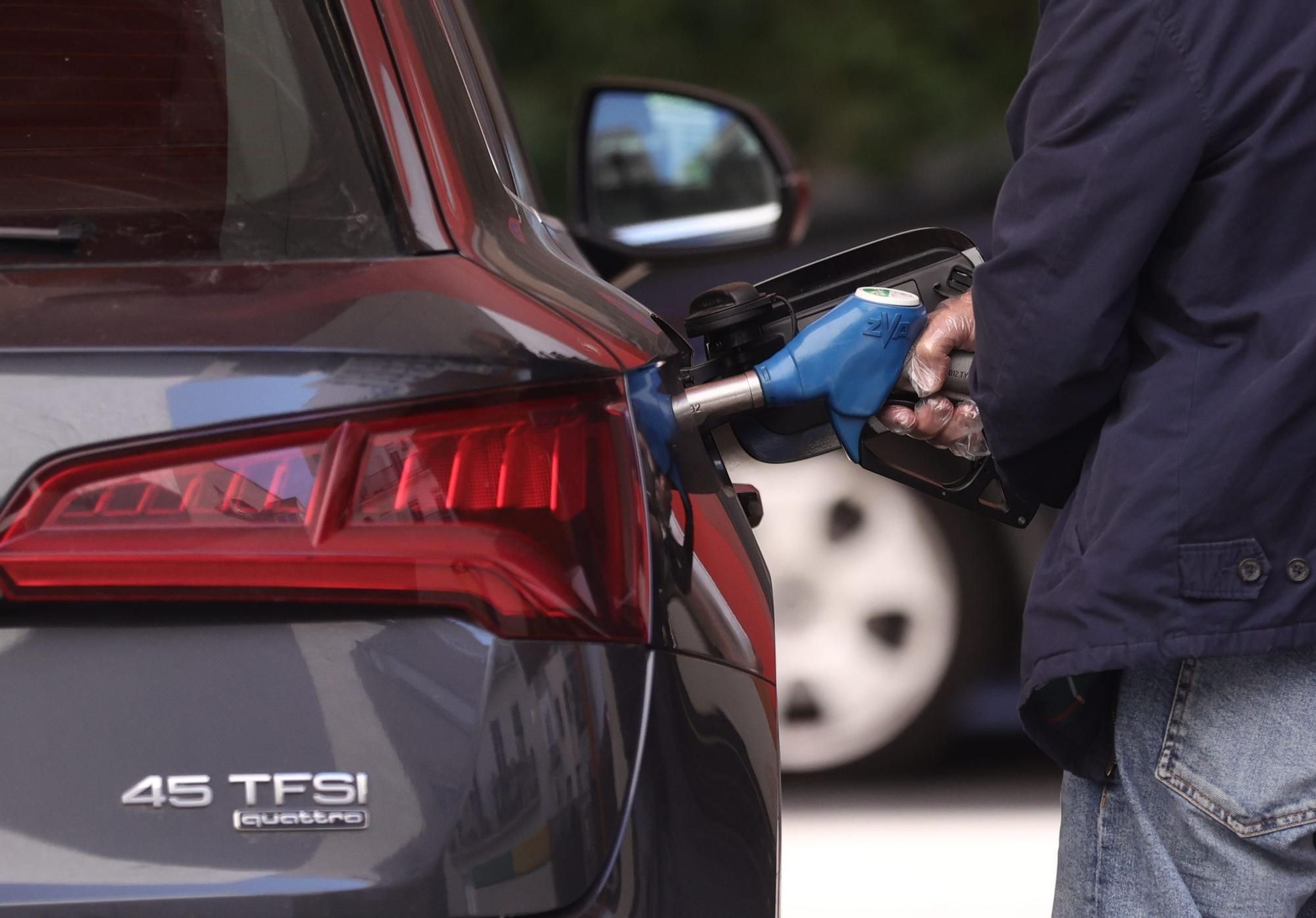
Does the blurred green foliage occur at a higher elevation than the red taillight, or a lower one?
higher

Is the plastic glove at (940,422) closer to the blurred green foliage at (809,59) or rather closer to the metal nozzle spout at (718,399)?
the metal nozzle spout at (718,399)

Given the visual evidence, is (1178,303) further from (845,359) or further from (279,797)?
(279,797)

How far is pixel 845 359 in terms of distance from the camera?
5.10 ft

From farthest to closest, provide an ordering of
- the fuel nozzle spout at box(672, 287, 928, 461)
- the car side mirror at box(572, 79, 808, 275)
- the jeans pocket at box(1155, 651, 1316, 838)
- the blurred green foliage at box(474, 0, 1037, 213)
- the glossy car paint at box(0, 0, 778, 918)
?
the blurred green foliage at box(474, 0, 1037, 213), the car side mirror at box(572, 79, 808, 275), the fuel nozzle spout at box(672, 287, 928, 461), the jeans pocket at box(1155, 651, 1316, 838), the glossy car paint at box(0, 0, 778, 918)

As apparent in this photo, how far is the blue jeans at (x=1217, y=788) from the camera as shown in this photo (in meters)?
1.37

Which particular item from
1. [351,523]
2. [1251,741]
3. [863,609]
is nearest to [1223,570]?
[1251,741]

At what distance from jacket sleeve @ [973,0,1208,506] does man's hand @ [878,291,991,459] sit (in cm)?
14

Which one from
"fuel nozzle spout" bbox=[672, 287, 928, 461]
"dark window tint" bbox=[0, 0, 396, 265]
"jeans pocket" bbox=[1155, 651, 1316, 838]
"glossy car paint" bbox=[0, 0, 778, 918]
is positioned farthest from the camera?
"fuel nozzle spout" bbox=[672, 287, 928, 461]

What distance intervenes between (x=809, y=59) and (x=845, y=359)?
5.57m

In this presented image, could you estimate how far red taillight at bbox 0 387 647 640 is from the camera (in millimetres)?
1096

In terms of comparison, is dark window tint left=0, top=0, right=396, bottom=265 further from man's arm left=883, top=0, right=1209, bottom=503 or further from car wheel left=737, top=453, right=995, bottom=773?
car wheel left=737, top=453, right=995, bottom=773

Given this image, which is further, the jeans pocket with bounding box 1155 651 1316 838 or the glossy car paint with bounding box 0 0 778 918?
the jeans pocket with bounding box 1155 651 1316 838

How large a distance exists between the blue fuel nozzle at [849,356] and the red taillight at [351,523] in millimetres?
433

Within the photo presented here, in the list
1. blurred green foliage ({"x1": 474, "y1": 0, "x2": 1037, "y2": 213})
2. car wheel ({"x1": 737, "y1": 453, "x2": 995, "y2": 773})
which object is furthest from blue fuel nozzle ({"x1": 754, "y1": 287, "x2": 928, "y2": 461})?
blurred green foliage ({"x1": 474, "y1": 0, "x2": 1037, "y2": 213})
